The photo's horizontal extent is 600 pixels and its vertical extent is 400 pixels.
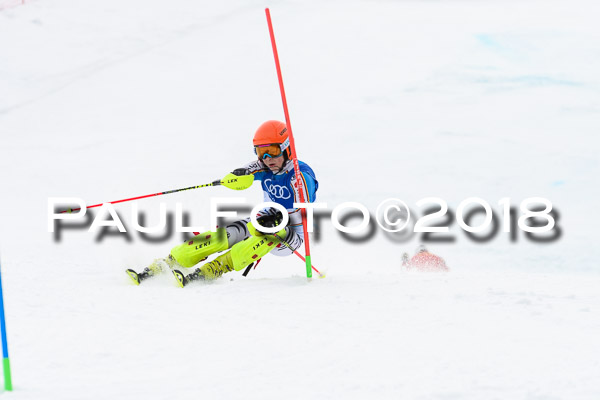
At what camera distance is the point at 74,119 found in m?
14.1

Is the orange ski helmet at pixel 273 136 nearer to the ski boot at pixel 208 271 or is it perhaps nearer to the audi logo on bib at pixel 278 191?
the audi logo on bib at pixel 278 191

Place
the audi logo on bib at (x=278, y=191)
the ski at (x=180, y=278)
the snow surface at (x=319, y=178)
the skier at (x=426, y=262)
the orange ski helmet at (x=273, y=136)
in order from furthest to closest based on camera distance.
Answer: the skier at (x=426, y=262)
the audi logo on bib at (x=278, y=191)
the orange ski helmet at (x=273, y=136)
the ski at (x=180, y=278)
the snow surface at (x=319, y=178)

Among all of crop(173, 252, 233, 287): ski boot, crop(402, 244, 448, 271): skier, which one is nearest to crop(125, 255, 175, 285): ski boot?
crop(173, 252, 233, 287): ski boot

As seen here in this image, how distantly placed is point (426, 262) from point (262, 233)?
2.04 m

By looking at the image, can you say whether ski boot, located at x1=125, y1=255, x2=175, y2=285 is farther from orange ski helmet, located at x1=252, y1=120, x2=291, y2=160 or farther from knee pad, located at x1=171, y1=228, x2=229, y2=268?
orange ski helmet, located at x1=252, y1=120, x2=291, y2=160

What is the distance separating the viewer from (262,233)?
5.36 m

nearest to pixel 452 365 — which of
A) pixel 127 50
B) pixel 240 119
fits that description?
pixel 240 119

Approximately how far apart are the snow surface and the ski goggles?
3.16ft

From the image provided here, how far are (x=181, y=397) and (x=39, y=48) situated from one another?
52.0ft

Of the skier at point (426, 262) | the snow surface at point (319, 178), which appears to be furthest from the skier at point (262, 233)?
the skier at point (426, 262)

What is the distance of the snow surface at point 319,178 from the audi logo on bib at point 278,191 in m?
0.75

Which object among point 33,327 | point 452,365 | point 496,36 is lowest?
point 452,365

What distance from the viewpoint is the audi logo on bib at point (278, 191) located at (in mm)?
5445

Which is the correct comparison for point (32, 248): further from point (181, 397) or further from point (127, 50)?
point (127, 50)
